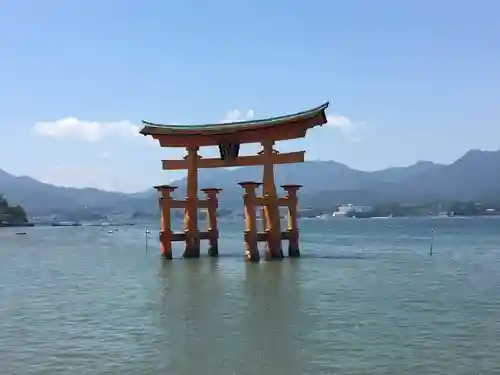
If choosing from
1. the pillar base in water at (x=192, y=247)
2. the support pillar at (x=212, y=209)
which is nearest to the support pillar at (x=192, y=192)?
the pillar base in water at (x=192, y=247)

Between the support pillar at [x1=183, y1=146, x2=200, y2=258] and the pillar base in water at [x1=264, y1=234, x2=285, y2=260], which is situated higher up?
the support pillar at [x1=183, y1=146, x2=200, y2=258]

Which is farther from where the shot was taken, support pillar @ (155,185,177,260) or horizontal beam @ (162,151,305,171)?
support pillar @ (155,185,177,260)

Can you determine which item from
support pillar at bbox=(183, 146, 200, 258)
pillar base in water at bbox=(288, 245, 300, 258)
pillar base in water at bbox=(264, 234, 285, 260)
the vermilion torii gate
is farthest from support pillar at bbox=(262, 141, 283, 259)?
support pillar at bbox=(183, 146, 200, 258)

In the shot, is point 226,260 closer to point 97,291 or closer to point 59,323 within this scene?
point 97,291

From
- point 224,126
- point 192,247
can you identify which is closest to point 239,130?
point 224,126

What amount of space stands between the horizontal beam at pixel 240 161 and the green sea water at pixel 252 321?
3896 millimetres

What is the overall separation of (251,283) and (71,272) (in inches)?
389

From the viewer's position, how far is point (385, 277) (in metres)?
23.7

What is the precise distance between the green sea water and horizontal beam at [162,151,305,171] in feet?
12.8

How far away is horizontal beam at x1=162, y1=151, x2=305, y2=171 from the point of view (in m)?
25.7

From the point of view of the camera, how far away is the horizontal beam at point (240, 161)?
25.7 meters

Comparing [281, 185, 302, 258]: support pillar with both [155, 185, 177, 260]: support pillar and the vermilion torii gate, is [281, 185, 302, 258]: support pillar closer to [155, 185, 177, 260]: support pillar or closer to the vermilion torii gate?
the vermilion torii gate

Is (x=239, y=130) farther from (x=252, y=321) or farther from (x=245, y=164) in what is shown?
(x=252, y=321)

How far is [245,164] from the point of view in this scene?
27391mm
